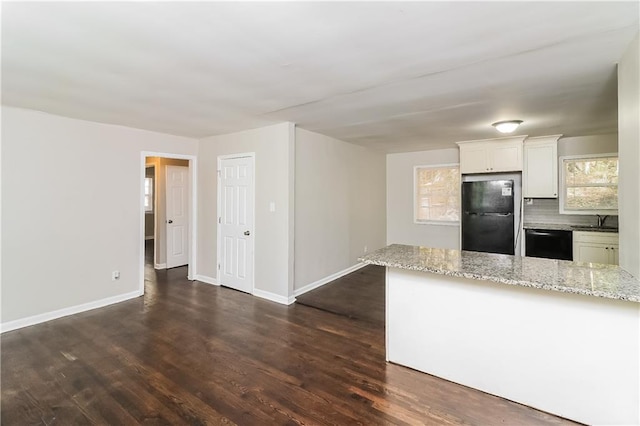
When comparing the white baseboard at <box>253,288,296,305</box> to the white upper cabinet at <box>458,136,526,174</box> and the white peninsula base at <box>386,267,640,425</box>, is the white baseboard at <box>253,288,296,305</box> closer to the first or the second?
the white peninsula base at <box>386,267,640,425</box>

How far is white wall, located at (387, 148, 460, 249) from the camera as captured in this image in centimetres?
610

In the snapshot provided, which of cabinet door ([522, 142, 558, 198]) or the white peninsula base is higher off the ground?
cabinet door ([522, 142, 558, 198])

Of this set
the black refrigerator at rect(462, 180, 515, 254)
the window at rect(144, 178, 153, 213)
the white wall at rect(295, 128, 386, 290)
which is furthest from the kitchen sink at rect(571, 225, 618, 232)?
the window at rect(144, 178, 153, 213)

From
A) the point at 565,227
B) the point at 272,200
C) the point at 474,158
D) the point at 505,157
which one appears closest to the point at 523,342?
the point at 272,200

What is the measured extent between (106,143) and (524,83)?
4809 mm

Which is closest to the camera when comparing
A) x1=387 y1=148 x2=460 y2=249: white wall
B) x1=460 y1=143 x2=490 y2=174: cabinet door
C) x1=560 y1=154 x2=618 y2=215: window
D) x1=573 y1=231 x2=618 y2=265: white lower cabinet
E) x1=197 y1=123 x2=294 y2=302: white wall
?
x1=197 y1=123 x2=294 y2=302: white wall

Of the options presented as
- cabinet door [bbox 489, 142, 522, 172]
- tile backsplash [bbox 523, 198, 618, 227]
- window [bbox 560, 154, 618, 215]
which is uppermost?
cabinet door [bbox 489, 142, 522, 172]

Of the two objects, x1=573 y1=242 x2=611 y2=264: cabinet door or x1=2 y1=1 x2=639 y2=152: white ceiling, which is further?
x1=573 y1=242 x2=611 y2=264: cabinet door

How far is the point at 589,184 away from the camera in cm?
479

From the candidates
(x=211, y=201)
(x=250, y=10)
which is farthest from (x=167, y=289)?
(x=250, y=10)

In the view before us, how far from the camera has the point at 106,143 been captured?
4074 millimetres

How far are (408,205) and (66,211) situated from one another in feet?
18.8

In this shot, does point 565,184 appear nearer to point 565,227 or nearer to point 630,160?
point 565,227

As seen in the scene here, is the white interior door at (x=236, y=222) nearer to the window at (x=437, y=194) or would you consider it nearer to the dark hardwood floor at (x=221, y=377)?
the dark hardwood floor at (x=221, y=377)
